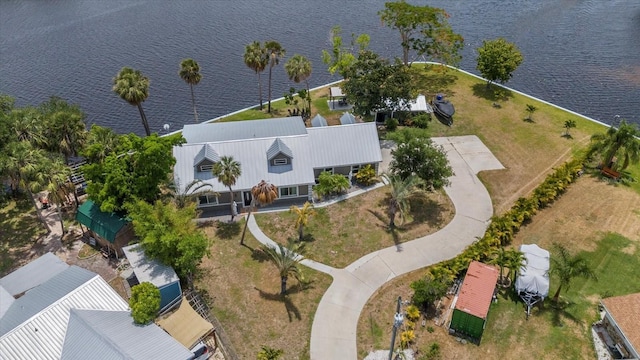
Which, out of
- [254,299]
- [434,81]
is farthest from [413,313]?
[434,81]

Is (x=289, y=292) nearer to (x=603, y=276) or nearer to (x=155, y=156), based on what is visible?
(x=155, y=156)

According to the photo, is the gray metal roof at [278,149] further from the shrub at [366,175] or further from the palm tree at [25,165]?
the palm tree at [25,165]

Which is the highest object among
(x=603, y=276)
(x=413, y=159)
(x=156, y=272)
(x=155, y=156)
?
(x=155, y=156)

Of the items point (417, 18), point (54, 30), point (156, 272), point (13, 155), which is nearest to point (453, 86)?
point (417, 18)

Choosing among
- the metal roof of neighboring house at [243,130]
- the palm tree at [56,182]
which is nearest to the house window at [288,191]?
the metal roof of neighboring house at [243,130]

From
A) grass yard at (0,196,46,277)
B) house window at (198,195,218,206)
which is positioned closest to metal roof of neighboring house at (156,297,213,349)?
house window at (198,195,218,206)

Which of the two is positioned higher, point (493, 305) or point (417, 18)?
point (417, 18)

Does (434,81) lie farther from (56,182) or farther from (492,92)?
(56,182)
